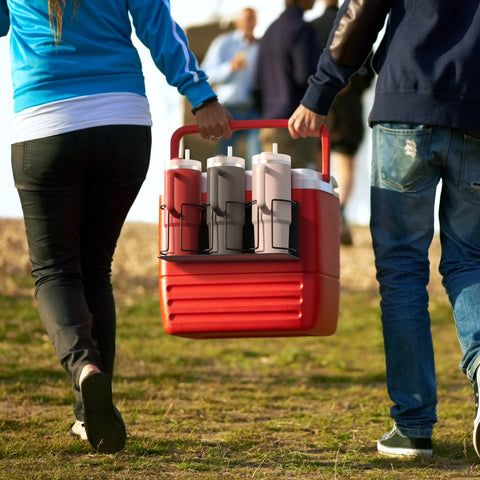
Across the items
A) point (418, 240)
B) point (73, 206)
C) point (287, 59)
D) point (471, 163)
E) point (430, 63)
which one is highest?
point (287, 59)

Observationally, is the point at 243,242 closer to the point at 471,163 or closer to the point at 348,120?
the point at 471,163

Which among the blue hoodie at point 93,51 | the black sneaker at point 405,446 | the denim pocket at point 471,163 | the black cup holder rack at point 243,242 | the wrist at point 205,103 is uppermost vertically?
the blue hoodie at point 93,51

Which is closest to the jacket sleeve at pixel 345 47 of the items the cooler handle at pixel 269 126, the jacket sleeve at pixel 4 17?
the cooler handle at pixel 269 126

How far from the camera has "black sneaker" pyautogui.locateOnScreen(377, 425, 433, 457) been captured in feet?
9.51

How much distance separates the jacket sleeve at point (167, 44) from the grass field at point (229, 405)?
4.15ft

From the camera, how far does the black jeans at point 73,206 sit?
2.80 meters

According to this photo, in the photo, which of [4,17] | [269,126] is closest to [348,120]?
[269,126]

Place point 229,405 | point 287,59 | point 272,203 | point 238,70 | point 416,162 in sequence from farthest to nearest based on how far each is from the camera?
point 238,70, point 287,59, point 229,405, point 416,162, point 272,203

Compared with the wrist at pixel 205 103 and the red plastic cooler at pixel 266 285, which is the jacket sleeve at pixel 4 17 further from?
the red plastic cooler at pixel 266 285

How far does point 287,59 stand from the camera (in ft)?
24.2

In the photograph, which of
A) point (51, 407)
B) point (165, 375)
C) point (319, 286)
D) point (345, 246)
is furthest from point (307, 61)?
point (319, 286)

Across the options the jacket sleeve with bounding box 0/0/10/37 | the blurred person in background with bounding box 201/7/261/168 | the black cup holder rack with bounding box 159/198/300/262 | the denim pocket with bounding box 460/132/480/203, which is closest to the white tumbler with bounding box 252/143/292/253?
the black cup holder rack with bounding box 159/198/300/262

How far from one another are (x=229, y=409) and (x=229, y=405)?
0.35ft

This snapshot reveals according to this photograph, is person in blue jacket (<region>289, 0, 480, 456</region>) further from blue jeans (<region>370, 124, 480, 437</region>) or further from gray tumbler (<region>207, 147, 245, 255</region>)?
gray tumbler (<region>207, 147, 245, 255</region>)
